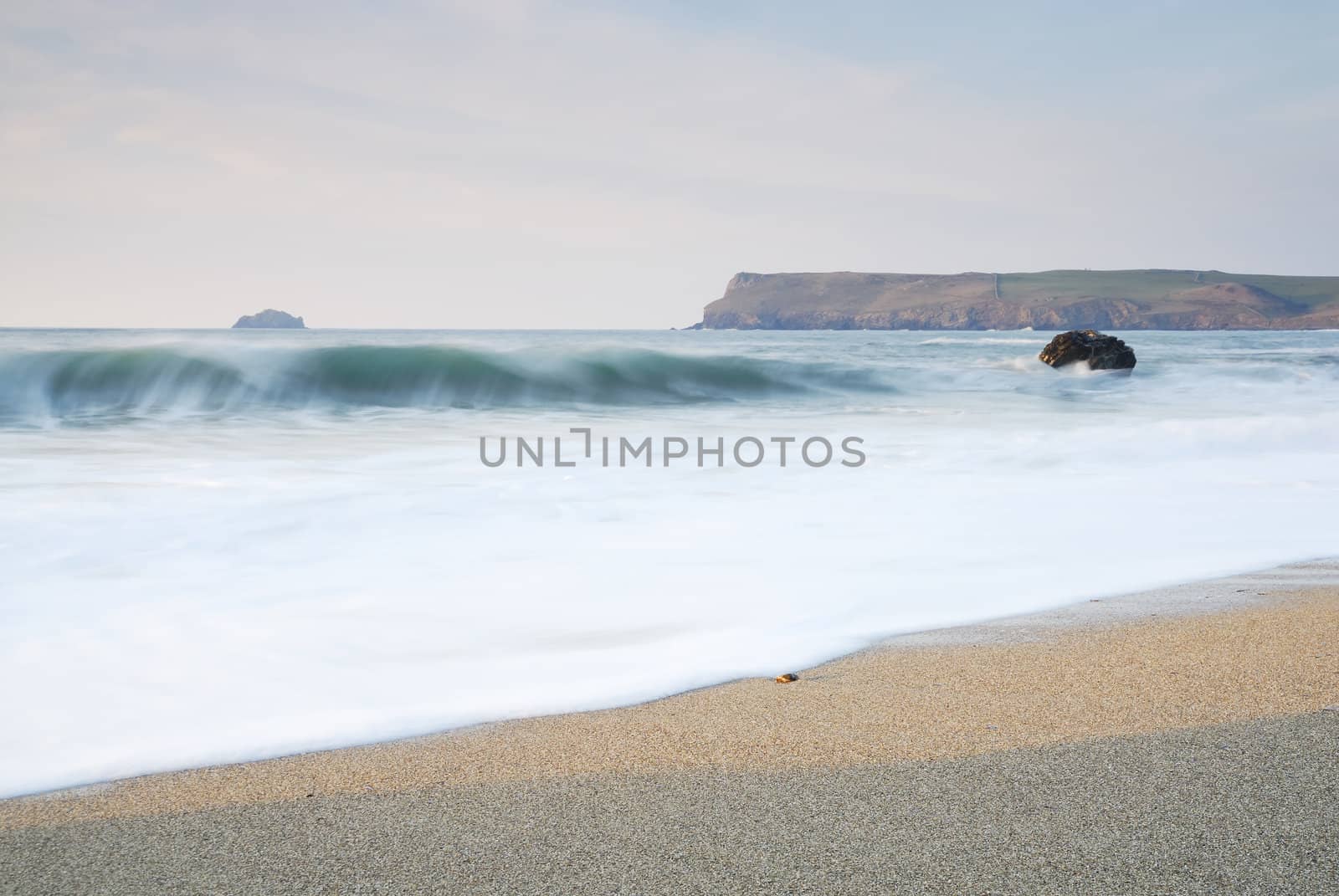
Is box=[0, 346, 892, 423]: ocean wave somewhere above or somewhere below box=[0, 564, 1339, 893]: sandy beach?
above

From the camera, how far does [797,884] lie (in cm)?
153

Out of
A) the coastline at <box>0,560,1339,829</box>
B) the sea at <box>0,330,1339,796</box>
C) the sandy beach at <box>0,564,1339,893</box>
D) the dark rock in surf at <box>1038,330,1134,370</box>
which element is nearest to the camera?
the sandy beach at <box>0,564,1339,893</box>

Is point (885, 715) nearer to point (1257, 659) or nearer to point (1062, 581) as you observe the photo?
point (1257, 659)

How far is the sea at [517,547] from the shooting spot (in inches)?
103

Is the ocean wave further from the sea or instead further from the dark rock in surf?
the dark rock in surf

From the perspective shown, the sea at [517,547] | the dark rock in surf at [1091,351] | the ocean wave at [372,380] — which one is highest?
the dark rock in surf at [1091,351]

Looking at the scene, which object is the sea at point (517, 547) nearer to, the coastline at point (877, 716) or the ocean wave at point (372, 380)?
the coastline at point (877, 716)

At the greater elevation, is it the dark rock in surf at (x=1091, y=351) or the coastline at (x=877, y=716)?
the dark rock in surf at (x=1091, y=351)

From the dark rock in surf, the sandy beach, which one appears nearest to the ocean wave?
the dark rock in surf

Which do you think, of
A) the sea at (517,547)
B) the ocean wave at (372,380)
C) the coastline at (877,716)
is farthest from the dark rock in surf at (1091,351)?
the coastline at (877,716)

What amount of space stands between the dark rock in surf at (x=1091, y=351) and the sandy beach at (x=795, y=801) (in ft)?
55.7

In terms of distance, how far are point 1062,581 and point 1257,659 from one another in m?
1.22

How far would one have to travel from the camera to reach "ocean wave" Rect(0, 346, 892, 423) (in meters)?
12.7

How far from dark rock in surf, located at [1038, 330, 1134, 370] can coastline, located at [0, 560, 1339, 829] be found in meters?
16.3
